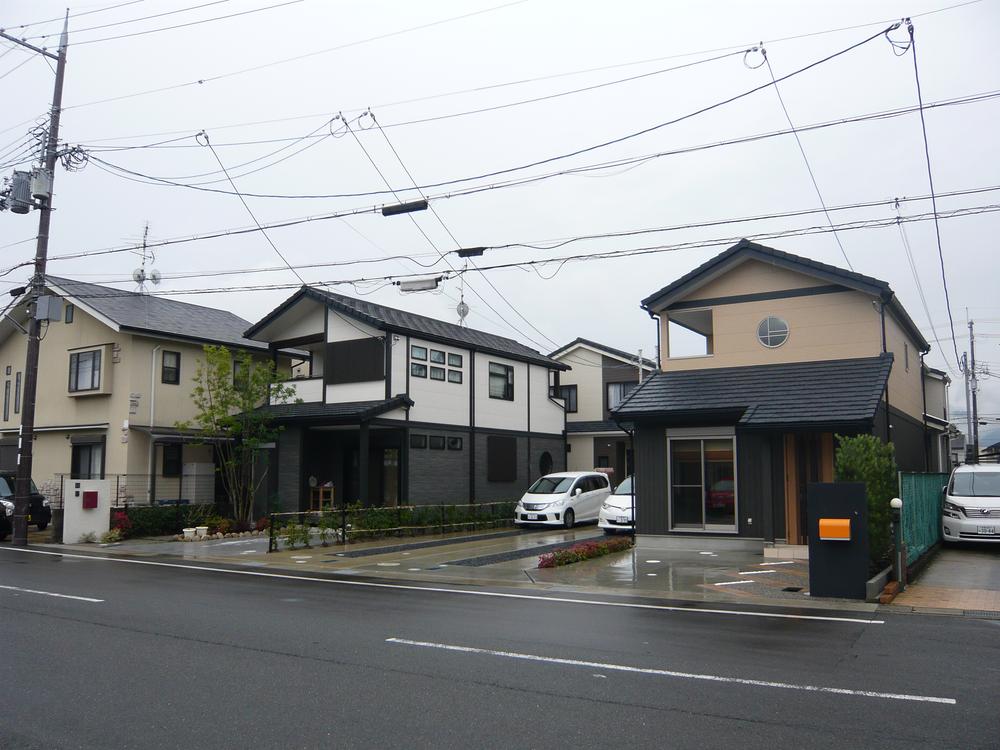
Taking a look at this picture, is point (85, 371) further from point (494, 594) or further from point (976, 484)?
point (976, 484)

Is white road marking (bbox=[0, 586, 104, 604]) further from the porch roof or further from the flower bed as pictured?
the porch roof

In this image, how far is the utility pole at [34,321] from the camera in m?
20.9

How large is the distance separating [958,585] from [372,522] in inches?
512

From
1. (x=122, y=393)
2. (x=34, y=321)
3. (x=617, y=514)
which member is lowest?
(x=617, y=514)

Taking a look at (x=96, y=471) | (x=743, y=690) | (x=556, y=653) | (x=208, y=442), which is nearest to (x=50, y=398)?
(x=96, y=471)

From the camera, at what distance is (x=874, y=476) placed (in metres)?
12.8

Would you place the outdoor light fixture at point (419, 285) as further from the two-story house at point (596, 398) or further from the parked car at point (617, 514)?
the two-story house at point (596, 398)

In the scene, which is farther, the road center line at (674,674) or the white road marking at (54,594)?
the white road marking at (54,594)

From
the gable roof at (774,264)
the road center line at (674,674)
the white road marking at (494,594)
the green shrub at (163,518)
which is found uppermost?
the gable roof at (774,264)

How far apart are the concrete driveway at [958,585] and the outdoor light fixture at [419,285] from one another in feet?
33.7

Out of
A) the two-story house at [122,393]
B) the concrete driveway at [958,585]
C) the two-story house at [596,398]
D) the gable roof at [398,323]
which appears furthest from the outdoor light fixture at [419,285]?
the two-story house at [596,398]

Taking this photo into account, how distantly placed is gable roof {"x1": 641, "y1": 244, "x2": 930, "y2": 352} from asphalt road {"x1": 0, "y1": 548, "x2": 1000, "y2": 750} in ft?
29.9

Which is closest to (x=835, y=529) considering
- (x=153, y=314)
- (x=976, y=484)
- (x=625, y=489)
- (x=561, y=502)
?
(x=976, y=484)

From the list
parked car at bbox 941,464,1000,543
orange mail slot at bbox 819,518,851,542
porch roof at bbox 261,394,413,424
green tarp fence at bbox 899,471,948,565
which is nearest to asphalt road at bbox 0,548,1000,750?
orange mail slot at bbox 819,518,851,542
